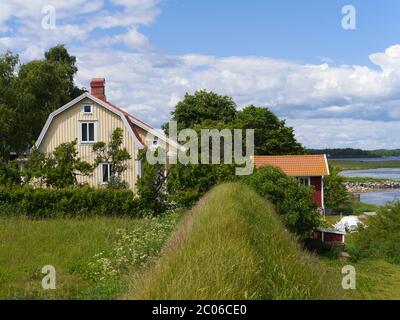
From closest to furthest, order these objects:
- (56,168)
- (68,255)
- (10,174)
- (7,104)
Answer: (68,255) < (10,174) < (56,168) < (7,104)

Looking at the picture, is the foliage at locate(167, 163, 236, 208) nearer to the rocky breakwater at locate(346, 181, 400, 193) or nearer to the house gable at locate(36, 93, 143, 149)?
the house gable at locate(36, 93, 143, 149)

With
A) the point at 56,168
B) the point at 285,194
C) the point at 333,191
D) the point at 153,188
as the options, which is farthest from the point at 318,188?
the point at 56,168

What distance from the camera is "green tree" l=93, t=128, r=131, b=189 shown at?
85.3 ft

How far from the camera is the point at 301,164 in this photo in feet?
137

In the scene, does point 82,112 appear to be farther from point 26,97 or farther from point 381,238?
point 381,238

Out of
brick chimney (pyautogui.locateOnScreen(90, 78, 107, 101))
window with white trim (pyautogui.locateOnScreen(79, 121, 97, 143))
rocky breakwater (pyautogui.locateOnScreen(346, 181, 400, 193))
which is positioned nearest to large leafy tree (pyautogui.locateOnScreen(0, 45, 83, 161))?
brick chimney (pyautogui.locateOnScreen(90, 78, 107, 101))

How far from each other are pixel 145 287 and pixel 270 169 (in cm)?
1680

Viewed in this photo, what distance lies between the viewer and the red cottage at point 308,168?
134ft

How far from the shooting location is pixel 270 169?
21.4 metres

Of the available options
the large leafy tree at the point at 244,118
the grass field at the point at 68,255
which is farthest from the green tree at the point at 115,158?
the large leafy tree at the point at 244,118

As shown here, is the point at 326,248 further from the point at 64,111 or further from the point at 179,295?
the point at 179,295

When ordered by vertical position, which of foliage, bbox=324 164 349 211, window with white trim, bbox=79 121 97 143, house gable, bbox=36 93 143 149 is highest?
house gable, bbox=36 93 143 149

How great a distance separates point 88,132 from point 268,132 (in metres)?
25.6

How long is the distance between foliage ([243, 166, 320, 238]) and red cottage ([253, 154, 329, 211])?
60.8 ft
